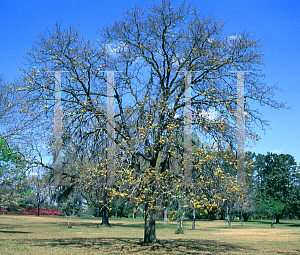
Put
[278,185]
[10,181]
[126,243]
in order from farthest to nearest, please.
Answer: [278,185], [10,181], [126,243]

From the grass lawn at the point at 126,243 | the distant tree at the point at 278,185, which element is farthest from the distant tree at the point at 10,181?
the distant tree at the point at 278,185

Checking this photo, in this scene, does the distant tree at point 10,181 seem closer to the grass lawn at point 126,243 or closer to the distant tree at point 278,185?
the grass lawn at point 126,243

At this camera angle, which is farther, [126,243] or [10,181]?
[10,181]

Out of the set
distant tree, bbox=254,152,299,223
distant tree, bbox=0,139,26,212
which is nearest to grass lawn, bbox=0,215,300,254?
distant tree, bbox=0,139,26,212

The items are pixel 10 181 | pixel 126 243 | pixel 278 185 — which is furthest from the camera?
pixel 278 185

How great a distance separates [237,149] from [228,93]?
284cm

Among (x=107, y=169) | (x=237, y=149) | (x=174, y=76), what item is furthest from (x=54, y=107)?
(x=237, y=149)

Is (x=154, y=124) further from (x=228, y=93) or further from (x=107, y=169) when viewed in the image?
(x=228, y=93)

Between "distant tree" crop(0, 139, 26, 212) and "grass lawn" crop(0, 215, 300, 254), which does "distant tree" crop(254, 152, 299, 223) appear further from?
"distant tree" crop(0, 139, 26, 212)

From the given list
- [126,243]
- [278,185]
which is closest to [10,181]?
[126,243]

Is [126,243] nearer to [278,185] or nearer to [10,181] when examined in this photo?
[10,181]

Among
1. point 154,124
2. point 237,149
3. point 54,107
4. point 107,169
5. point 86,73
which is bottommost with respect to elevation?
point 107,169

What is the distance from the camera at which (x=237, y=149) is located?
13109 mm

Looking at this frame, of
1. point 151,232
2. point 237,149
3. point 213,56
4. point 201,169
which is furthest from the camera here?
point 151,232
